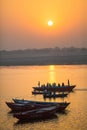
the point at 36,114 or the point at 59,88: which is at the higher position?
the point at 59,88

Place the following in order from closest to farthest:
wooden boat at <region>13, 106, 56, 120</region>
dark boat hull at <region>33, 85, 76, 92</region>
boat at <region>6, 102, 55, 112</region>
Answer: wooden boat at <region>13, 106, 56, 120</region> < boat at <region>6, 102, 55, 112</region> < dark boat hull at <region>33, 85, 76, 92</region>

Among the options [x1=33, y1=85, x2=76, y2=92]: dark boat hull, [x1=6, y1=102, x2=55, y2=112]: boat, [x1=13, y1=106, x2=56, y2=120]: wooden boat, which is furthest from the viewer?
[x1=33, y1=85, x2=76, y2=92]: dark boat hull

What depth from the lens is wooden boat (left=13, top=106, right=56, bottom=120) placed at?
120 ft

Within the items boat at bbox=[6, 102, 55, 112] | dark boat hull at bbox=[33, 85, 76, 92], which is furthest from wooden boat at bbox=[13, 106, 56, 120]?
dark boat hull at bbox=[33, 85, 76, 92]

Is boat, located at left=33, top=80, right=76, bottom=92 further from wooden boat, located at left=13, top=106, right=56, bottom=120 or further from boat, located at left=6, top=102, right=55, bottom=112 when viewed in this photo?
wooden boat, located at left=13, top=106, right=56, bottom=120

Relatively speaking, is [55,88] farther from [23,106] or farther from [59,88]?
[23,106]

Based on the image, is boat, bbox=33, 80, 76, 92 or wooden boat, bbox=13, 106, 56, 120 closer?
wooden boat, bbox=13, 106, 56, 120

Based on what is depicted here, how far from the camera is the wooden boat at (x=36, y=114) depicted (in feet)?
120

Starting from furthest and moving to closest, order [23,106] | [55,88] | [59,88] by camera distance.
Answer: [59,88] < [55,88] < [23,106]

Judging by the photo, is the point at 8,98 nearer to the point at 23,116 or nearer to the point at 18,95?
the point at 18,95

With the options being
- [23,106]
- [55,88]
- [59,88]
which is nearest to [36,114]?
[23,106]

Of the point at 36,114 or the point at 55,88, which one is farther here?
the point at 55,88

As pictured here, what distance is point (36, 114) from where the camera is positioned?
3709 cm

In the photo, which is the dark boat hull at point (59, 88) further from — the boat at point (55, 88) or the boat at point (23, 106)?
the boat at point (23, 106)
